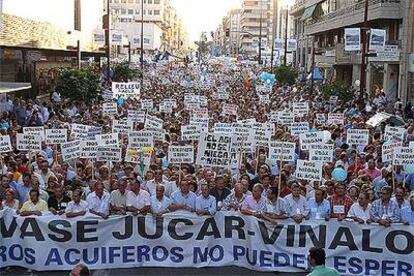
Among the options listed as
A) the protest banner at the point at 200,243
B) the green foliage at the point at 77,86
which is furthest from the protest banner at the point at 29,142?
the green foliage at the point at 77,86

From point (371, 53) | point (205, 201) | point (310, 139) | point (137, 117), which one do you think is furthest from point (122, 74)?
point (205, 201)

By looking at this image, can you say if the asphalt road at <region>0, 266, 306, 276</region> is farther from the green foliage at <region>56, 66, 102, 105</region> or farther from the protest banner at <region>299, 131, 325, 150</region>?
the green foliage at <region>56, 66, 102, 105</region>

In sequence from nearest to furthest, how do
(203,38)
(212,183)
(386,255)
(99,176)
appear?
(386,255) < (212,183) < (99,176) < (203,38)

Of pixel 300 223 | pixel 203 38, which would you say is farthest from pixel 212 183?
pixel 203 38

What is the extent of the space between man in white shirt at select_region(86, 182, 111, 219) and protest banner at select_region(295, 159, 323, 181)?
3283mm

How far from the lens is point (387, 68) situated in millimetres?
40812

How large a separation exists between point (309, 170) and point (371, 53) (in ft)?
65.3

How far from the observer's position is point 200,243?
10430 mm

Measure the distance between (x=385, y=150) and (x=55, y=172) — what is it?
247 inches

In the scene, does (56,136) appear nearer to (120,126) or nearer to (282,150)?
(120,126)

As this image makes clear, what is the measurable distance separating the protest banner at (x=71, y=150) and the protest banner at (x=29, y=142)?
0.86 m

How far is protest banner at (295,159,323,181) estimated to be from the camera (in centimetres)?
1212

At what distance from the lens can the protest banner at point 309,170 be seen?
477 inches

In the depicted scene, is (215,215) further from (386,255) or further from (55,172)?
(55,172)
